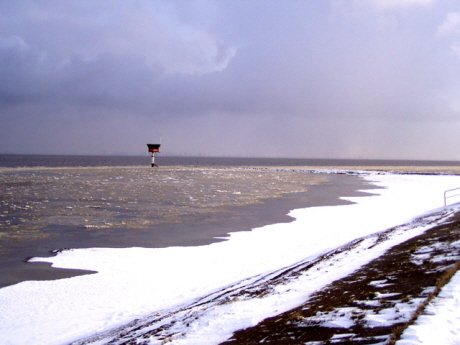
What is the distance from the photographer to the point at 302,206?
88.5 ft

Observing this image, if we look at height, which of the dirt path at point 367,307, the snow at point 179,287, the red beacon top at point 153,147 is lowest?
the snow at point 179,287

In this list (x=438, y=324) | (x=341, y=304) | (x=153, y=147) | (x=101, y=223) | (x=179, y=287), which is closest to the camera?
(x=438, y=324)

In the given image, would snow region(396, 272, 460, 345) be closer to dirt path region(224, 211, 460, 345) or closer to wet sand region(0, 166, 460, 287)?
dirt path region(224, 211, 460, 345)

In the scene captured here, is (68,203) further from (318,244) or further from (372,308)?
(372,308)

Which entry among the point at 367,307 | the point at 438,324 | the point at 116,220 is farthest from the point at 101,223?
the point at 438,324

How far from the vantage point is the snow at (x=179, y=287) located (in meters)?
7.05

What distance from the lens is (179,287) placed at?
33.2 feet

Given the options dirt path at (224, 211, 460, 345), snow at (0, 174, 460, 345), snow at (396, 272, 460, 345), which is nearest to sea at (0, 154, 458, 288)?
snow at (0, 174, 460, 345)

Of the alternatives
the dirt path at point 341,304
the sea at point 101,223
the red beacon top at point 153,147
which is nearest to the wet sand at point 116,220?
the sea at point 101,223

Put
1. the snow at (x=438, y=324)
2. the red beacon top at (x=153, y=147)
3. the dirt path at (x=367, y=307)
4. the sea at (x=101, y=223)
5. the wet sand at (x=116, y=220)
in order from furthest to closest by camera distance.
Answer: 1. the red beacon top at (x=153, y=147)
2. the wet sand at (x=116, y=220)
3. the sea at (x=101, y=223)
4. the dirt path at (x=367, y=307)
5. the snow at (x=438, y=324)

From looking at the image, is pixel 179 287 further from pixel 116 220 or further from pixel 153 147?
pixel 153 147

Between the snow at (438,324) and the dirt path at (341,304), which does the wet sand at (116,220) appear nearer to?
the dirt path at (341,304)

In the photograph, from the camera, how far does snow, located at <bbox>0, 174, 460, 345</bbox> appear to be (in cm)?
705

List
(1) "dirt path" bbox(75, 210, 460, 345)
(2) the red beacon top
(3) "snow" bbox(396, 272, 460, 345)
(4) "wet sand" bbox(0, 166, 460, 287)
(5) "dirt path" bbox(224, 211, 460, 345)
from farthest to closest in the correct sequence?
(2) the red beacon top → (4) "wet sand" bbox(0, 166, 460, 287) → (1) "dirt path" bbox(75, 210, 460, 345) → (5) "dirt path" bbox(224, 211, 460, 345) → (3) "snow" bbox(396, 272, 460, 345)
